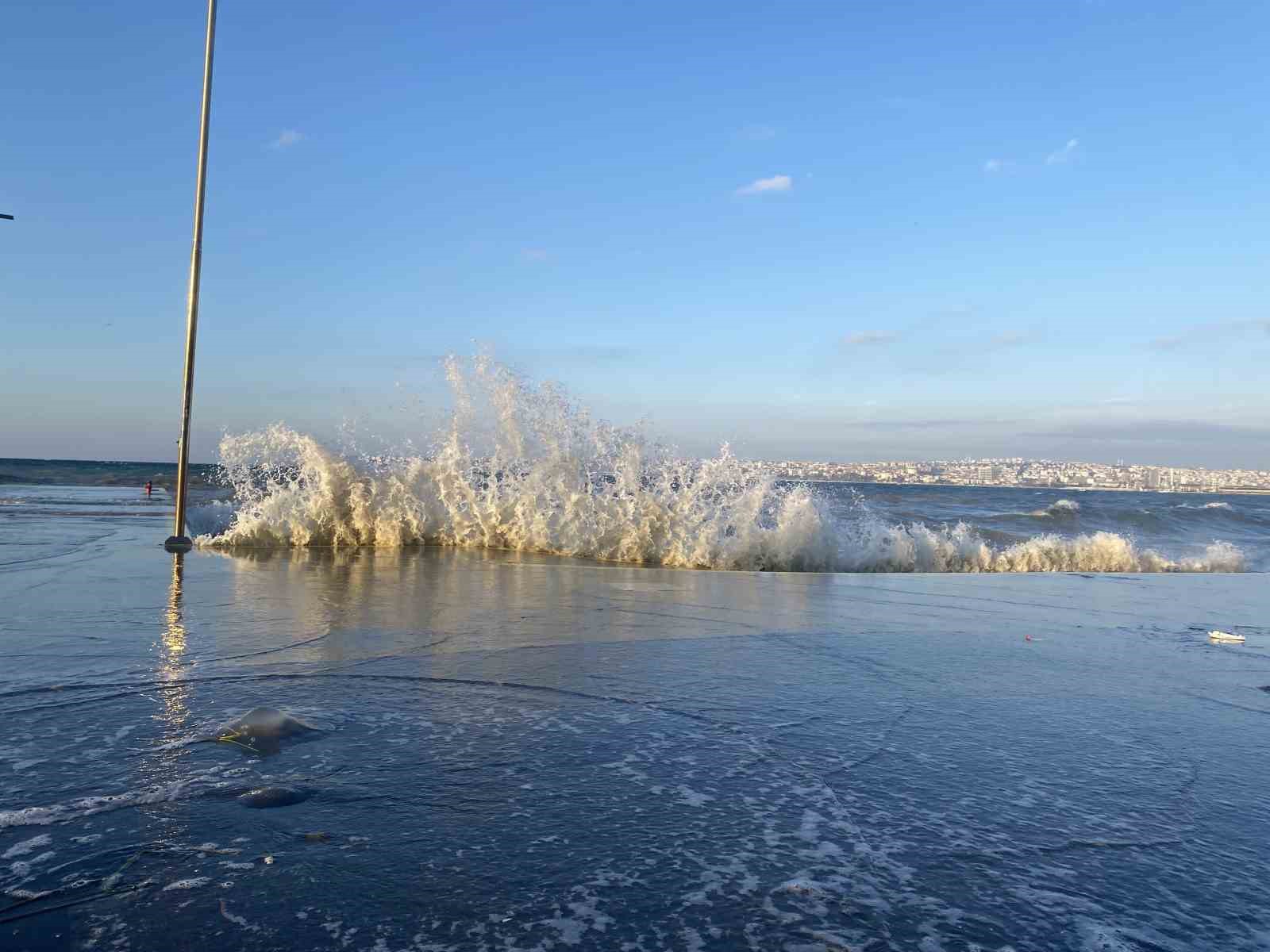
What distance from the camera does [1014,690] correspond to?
16.3 feet

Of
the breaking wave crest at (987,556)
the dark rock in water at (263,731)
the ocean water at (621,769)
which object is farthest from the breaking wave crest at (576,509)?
the dark rock in water at (263,731)

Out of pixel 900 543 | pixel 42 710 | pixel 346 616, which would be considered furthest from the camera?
pixel 900 543

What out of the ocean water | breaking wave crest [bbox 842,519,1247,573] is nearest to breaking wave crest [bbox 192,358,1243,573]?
breaking wave crest [bbox 842,519,1247,573]

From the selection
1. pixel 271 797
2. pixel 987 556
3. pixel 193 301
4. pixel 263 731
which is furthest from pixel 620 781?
pixel 987 556

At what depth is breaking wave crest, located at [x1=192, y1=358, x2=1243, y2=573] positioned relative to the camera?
13859 mm

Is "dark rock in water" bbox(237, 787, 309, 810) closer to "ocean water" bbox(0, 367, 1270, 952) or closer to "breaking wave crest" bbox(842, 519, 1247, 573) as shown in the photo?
"ocean water" bbox(0, 367, 1270, 952)

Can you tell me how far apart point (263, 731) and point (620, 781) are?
4.97 ft

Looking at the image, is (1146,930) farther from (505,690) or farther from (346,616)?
(346,616)

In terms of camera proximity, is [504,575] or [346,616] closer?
[346,616]

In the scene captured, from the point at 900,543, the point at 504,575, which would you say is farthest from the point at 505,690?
the point at 900,543

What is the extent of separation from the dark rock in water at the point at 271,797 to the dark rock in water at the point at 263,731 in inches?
18.3

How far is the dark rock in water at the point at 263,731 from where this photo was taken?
3.60 metres

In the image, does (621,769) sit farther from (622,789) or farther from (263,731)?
(263,731)

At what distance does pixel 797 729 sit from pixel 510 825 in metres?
1.66
